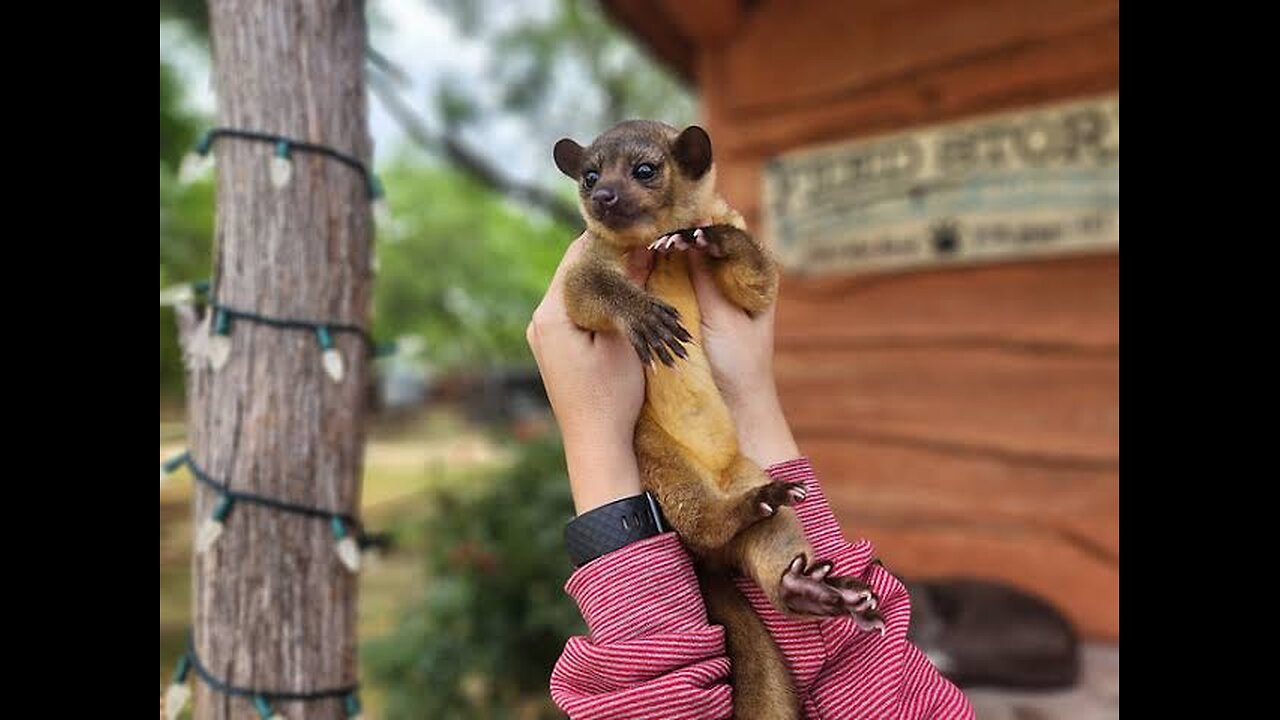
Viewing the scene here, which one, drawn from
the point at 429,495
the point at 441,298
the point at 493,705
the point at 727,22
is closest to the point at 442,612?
the point at 493,705

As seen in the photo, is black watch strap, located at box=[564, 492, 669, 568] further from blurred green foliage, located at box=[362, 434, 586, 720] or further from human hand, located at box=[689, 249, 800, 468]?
blurred green foliage, located at box=[362, 434, 586, 720]

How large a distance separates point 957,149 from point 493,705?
141 inches

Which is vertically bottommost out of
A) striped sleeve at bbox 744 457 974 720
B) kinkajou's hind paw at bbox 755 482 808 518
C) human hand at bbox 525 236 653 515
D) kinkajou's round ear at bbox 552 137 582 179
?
striped sleeve at bbox 744 457 974 720

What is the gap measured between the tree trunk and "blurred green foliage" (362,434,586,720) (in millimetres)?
2697

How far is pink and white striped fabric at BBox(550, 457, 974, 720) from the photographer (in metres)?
1.33

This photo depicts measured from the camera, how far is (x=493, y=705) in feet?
16.1

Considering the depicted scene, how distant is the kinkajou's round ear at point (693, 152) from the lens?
5.42ft

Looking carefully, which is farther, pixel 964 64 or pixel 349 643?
pixel 964 64

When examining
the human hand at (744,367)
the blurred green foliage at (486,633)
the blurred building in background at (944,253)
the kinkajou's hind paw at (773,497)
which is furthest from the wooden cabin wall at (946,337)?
the kinkajou's hind paw at (773,497)

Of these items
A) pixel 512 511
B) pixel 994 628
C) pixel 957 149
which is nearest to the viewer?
pixel 994 628

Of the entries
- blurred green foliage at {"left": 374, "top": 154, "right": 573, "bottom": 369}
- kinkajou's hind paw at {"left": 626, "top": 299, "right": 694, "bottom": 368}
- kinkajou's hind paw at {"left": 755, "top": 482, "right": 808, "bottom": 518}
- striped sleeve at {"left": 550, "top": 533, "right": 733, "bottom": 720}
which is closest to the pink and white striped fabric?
striped sleeve at {"left": 550, "top": 533, "right": 733, "bottom": 720}

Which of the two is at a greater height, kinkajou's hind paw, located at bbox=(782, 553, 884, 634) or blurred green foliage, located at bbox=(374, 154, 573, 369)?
blurred green foliage, located at bbox=(374, 154, 573, 369)

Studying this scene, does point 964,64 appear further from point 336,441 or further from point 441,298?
point 441,298

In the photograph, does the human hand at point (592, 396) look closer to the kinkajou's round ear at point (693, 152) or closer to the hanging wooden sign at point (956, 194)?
the kinkajou's round ear at point (693, 152)
